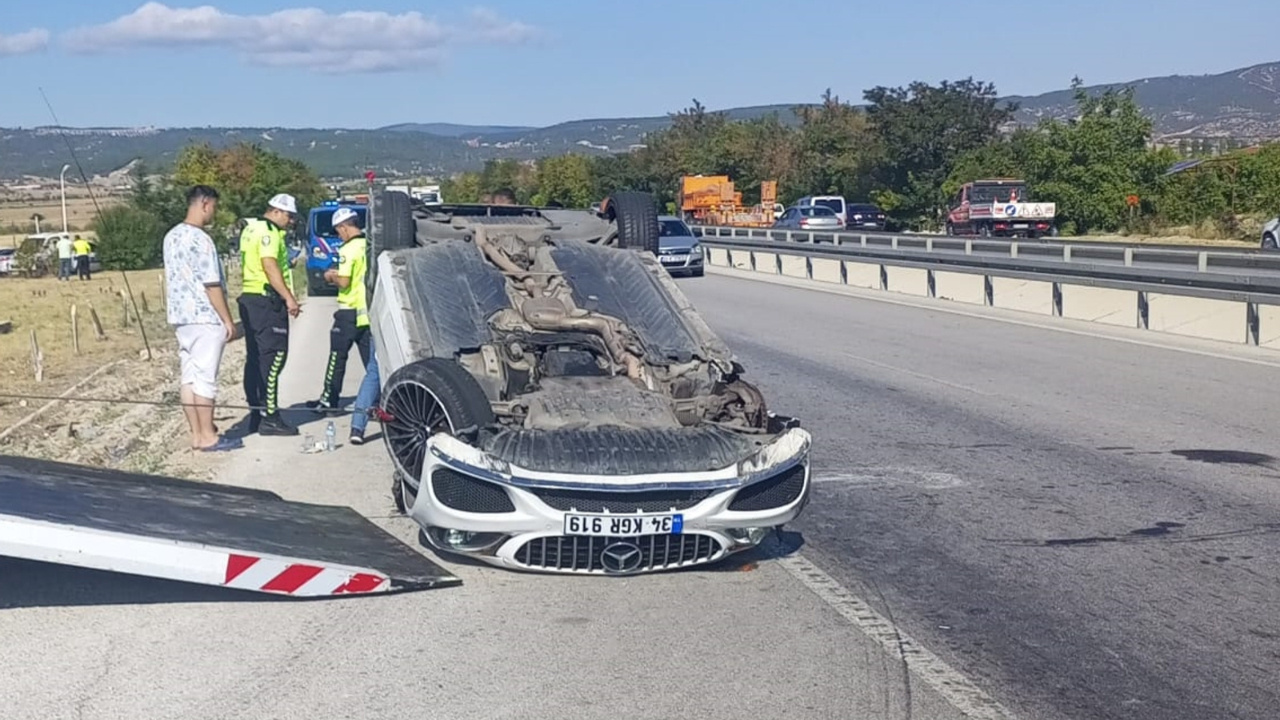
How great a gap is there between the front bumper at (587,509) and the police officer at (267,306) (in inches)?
185

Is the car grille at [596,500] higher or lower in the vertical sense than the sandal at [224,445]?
higher

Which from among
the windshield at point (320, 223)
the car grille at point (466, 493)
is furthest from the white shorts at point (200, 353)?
the windshield at point (320, 223)

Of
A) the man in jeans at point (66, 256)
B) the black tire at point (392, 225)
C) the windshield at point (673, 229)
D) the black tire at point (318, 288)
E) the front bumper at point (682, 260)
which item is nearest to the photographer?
the black tire at point (392, 225)

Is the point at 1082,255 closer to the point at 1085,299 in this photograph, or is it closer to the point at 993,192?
the point at 1085,299

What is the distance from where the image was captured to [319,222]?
99.2ft

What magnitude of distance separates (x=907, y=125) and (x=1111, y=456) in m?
62.4

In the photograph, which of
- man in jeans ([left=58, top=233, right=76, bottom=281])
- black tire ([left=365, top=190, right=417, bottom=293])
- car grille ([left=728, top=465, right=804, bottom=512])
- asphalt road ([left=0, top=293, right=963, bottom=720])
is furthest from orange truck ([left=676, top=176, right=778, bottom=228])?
asphalt road ([left=0, top=293, right=963, bottom=720])

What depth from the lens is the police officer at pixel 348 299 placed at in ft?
37.7

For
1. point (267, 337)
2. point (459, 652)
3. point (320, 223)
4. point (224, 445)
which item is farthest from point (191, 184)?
point (459, 652)

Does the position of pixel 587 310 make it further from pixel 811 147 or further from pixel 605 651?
pixel 811 147

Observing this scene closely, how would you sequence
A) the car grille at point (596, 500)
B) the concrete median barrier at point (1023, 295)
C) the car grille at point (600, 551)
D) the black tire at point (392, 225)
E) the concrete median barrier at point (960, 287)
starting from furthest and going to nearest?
the concrete median barrier at point (960, 287)
the concrete median barrier at point (1023, 295)
the black tire at point (392, 225)
the car grille at point (600, 551)
the car grille at point (596, 500)

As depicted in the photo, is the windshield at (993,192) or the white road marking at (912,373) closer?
the white road marking at (912,373)

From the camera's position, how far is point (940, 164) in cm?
7131

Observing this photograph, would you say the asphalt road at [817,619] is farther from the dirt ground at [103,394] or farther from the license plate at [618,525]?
the dirt ground at [103,394]
